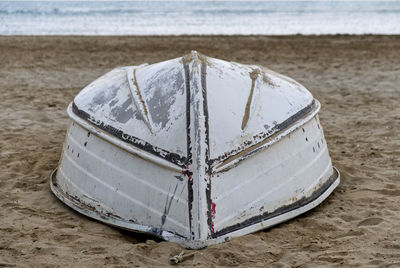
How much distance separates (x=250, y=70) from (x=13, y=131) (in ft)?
11.3

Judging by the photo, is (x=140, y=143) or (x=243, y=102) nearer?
(x=140, y=143)

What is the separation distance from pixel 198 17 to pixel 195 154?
81.1 feet

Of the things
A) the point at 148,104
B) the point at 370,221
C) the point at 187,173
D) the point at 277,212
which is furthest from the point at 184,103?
the point at 370,221

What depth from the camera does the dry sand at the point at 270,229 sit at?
3.26 m

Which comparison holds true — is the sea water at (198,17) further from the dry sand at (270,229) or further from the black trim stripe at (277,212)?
the black trim stripe at (277,212)

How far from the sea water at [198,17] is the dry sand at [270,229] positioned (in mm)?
8762

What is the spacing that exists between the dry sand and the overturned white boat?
140mm

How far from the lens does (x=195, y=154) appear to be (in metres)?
3.39

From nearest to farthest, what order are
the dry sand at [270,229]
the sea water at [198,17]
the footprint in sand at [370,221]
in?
1. the dry sand at [270,229]
2. the footprint in sand at [370,221]
3. the sea water at [198,17]

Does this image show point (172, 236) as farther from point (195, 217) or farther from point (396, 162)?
point (396, 162)

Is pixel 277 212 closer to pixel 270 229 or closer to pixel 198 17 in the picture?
pixel 270 229

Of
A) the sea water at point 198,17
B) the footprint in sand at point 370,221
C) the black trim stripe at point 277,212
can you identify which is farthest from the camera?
the sea water at point 198,17

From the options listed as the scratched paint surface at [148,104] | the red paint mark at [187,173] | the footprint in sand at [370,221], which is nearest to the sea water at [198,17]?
the scratched paint surface at [148,104]

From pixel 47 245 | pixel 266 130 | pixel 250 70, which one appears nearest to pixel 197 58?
pixel 250 70
